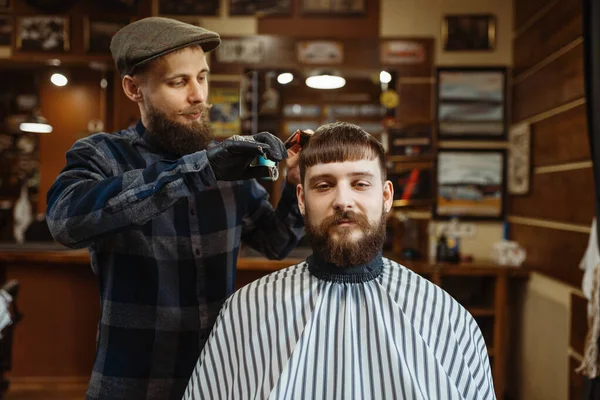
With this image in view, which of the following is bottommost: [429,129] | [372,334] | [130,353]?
[130,353]

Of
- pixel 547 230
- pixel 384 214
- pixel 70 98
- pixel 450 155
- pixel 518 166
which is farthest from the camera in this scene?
pixel 70 98

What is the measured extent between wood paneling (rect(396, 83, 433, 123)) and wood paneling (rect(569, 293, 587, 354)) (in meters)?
1.85

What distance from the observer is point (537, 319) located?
131 inches

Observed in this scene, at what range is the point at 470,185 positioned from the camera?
4.02m

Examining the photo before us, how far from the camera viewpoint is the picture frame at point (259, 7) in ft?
13.6

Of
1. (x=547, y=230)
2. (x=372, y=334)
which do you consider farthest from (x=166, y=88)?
(x=547, y=230)

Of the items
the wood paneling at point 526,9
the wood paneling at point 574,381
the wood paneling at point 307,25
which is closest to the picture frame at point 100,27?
the wood paneling at point 307,25

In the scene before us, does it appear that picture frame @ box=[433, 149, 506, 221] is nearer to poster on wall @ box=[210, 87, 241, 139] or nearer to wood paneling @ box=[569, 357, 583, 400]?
wood paneling @ box=[569, 357, 583, 400]

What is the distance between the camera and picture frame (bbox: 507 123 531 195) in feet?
11.6

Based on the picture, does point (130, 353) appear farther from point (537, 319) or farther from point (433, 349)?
point (537, 319)

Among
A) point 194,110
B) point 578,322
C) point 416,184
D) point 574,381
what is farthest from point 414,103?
point 194,110

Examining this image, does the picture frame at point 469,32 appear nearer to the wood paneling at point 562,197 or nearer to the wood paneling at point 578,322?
the wood paneling at point 562,197

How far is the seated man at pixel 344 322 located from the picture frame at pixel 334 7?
9.99 feet

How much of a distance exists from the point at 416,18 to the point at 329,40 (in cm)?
71
